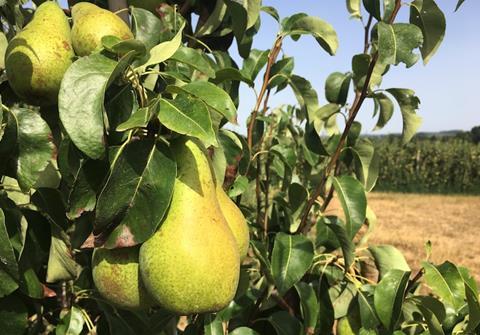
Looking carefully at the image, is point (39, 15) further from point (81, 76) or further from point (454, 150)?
point (454, 150)

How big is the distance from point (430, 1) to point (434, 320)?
0.85 m

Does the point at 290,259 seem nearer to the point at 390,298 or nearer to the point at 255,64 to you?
the point at 390,298

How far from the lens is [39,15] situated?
3.36 feet

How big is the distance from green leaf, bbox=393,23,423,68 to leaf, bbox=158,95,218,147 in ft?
2.03

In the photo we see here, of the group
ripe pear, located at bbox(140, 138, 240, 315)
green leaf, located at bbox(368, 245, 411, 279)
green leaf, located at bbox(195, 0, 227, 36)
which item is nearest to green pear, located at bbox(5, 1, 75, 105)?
ripe pear, located at bbox(140, 138, 240, 315)

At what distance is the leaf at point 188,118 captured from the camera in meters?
0.78

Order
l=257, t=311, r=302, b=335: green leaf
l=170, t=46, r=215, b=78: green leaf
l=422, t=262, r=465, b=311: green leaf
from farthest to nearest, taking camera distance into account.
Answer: l=257, t=311, r=302, b=335: green leaf < l=422, t=262, r=465, b=311: green leaf < l=170, t=46, r=215, b=78: green leaf

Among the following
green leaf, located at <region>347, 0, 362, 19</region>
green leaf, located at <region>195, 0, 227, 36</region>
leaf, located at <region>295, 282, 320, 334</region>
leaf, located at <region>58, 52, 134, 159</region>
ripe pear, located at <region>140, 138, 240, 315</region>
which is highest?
green leaf, located at <region>347, 0, 362, 19</region>

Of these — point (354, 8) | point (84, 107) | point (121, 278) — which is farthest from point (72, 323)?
point (354, 8)

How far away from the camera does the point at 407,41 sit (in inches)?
47.7

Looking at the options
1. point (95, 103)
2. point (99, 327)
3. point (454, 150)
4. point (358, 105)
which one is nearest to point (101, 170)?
point (95, 103)

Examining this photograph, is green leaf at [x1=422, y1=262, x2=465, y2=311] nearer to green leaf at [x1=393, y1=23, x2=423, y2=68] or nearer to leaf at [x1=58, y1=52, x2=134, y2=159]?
green leaf at [x1=393, y1=23, x2=423, y2=68]

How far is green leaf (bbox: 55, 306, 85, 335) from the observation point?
1.29m

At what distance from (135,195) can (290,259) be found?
0.69 meters
